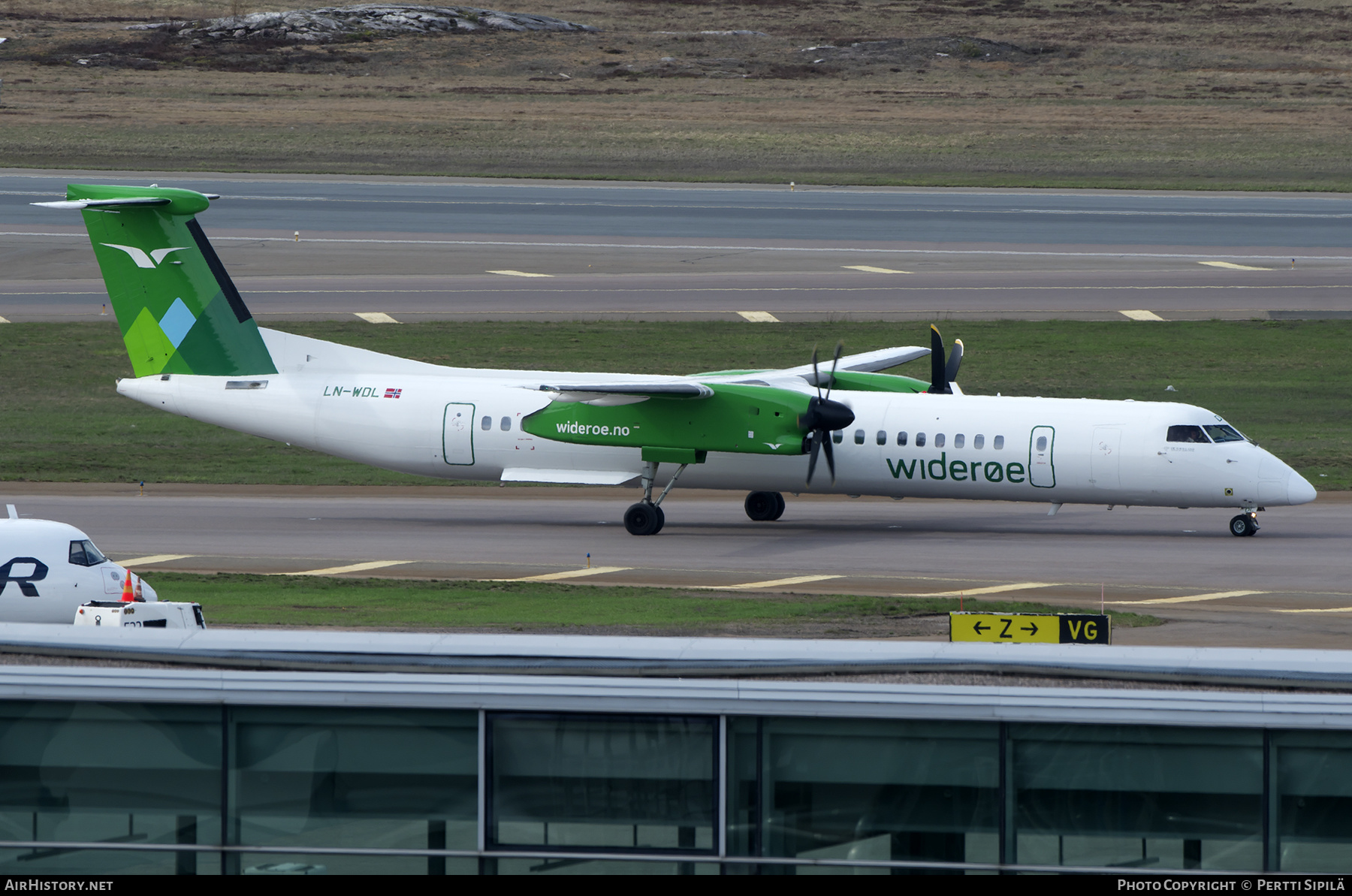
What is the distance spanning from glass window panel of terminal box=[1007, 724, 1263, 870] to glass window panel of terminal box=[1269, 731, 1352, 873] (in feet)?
0.40

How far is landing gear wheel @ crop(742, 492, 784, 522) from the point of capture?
3734 cm

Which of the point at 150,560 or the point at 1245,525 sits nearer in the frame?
the point at 150,560

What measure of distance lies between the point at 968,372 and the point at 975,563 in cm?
→ 2248

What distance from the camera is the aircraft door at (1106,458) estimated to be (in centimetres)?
3381

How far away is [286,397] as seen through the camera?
37188 mm

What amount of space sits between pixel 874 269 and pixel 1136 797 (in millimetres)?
58128

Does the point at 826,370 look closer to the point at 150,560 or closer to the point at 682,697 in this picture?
the point at 150,560

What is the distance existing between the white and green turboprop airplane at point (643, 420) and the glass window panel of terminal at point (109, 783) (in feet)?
82.5

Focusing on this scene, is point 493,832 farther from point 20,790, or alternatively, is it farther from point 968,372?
point 968,372

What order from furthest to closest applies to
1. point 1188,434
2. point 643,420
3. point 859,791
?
1. point 643,420
2. point 1188,434
3. point 859,791

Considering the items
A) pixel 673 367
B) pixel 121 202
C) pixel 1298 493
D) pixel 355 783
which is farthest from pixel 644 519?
pixel 355 783

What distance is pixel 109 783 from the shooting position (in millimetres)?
9695

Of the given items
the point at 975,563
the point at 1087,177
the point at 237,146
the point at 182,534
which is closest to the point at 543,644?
the point at 975,563

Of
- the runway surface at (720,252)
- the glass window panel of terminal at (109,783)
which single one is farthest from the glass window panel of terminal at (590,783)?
the runway surface at (720,252)
